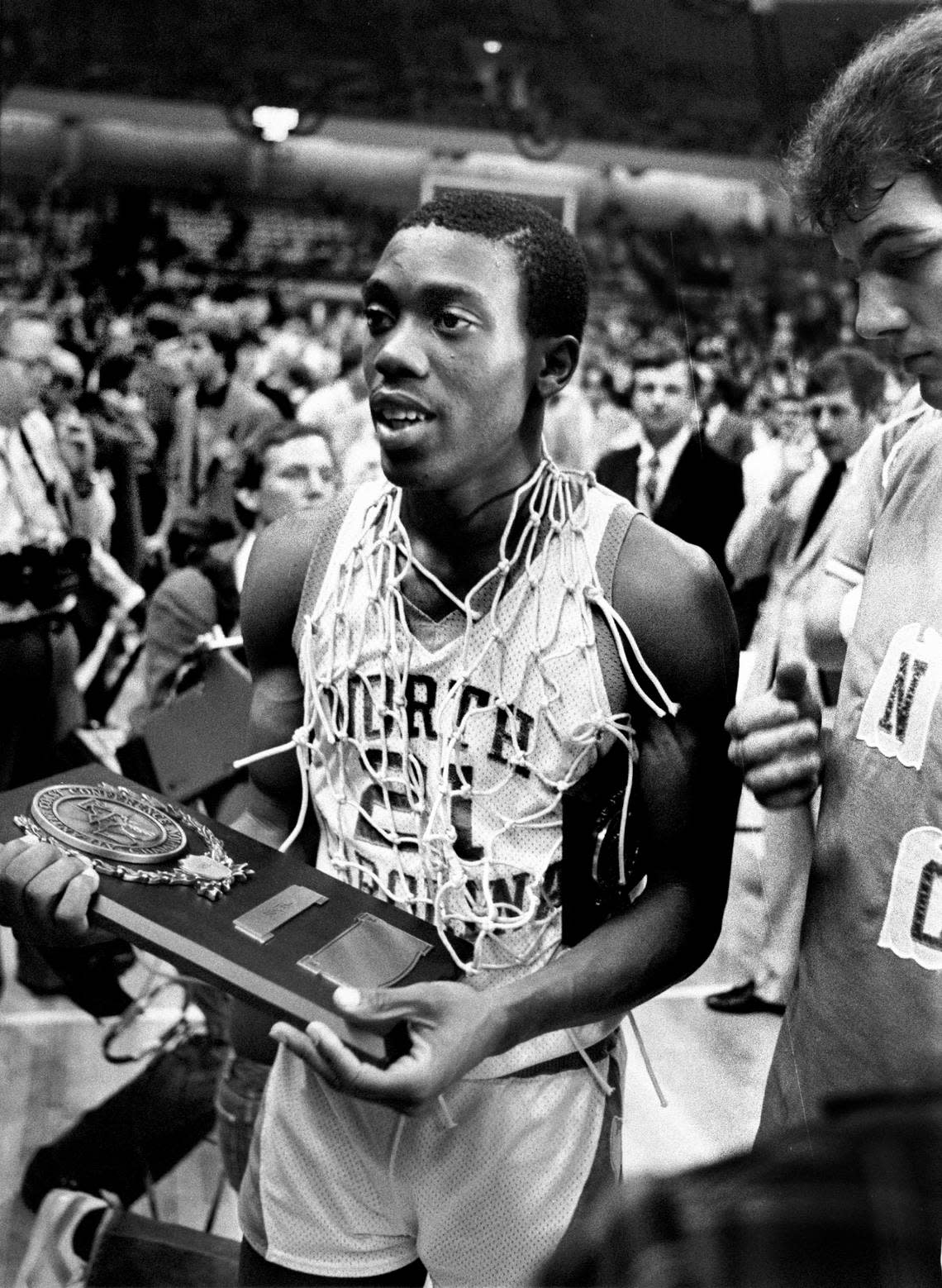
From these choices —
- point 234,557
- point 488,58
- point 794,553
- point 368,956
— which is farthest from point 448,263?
point 234,557

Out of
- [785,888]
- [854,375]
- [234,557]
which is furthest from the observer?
[234,557]

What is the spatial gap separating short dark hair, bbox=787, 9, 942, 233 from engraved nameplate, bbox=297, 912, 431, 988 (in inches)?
24.4

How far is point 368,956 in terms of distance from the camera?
1005 millimetres

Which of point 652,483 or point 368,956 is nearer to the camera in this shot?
point 368,956

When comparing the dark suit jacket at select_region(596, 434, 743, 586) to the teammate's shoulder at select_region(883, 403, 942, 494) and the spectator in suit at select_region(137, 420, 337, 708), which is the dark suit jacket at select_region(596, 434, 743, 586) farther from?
the spectator in suit at select_region(137, 420, 337, 708)

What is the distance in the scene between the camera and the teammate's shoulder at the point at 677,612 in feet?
3.58

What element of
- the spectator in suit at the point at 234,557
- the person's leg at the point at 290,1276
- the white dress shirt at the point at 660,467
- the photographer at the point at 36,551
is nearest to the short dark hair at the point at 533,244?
the white dress shirt at the point at 660,467

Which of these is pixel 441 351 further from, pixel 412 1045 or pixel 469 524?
pixel 412 1045

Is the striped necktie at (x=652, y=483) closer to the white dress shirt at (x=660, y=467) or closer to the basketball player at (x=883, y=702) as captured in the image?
the white dress shirt at (x=660, y=467)

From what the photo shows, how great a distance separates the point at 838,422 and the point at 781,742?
0.63m

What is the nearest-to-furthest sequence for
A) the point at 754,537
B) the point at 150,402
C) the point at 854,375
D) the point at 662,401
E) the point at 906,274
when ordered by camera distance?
the point at 906,274
the point at 754,537
the point at 854,375
the point at 662,401
the point at 150,402

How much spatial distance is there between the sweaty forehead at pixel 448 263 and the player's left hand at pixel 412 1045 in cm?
54

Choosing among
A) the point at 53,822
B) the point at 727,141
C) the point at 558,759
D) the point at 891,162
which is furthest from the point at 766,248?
the point at 53,822

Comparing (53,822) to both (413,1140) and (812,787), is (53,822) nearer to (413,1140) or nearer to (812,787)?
(413,1140)
